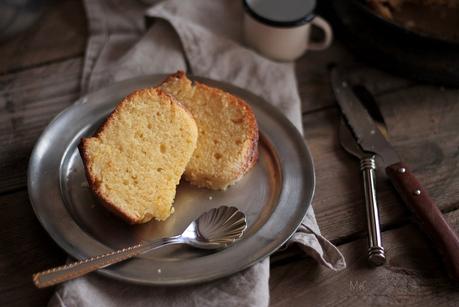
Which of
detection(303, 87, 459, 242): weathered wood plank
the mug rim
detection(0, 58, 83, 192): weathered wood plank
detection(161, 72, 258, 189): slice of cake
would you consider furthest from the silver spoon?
the mug rim

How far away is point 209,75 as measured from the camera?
5.90 feet

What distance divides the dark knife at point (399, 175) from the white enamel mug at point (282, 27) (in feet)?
0.51

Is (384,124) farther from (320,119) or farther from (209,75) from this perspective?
(209,75)

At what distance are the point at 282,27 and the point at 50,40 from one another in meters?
0.79

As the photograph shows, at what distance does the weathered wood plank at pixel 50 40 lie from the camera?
183cm

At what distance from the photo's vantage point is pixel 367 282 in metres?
1.34

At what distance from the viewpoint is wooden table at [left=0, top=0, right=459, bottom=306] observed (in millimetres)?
1324

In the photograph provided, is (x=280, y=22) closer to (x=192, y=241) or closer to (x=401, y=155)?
(x=401, y=155)

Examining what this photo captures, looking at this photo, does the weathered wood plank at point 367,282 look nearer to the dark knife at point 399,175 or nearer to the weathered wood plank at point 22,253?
the dark knife at point 399,175

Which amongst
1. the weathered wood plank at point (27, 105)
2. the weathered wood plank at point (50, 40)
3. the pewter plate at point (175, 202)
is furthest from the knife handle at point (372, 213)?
the weathered wood plank at point (50, 40)

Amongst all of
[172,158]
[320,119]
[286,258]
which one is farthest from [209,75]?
[286,258]

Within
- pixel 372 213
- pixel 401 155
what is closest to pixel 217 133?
pixel 372 213

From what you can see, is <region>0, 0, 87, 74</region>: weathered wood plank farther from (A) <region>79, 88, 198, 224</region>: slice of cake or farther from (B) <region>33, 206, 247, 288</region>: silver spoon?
(B) <region>33, 206, 247, 288</region>: silver spoon

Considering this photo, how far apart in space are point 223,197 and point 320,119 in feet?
1.59
